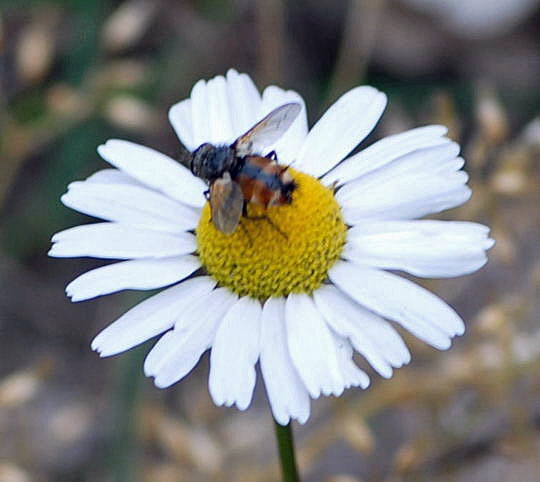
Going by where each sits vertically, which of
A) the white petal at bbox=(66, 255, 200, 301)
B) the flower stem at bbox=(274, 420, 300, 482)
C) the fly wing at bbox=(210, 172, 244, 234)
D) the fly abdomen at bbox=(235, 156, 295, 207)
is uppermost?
the fly abdomen at bbox=(235, 156, 295, 207)

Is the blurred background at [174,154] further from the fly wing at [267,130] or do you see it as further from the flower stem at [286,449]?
the fly wing at [267,130]

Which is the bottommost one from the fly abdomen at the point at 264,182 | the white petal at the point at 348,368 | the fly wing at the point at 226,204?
the white petal at the point at 348,368

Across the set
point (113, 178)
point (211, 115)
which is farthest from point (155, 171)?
point (211, 115)

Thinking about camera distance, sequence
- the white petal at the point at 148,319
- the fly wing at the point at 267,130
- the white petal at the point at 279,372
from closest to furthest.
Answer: the white petal at the point at 279,372 < the white petal at the point at 148,319 < the fly wing at the point at 267,130

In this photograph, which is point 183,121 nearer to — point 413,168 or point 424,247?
point 413,168

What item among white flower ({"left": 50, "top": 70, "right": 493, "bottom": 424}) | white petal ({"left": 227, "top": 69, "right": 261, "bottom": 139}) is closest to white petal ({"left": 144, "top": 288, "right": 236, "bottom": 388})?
white flower ({"left": 50, "top": 70, "right": 493, "bottom": 424})

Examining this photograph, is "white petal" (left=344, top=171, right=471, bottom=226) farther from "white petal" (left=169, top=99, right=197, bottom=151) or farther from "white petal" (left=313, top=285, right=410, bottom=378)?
"white petal" (left=169, top=99, right=197, bottom=151)

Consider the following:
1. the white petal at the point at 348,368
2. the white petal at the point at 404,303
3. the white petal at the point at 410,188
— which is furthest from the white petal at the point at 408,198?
the white petal at the point at 348,368
